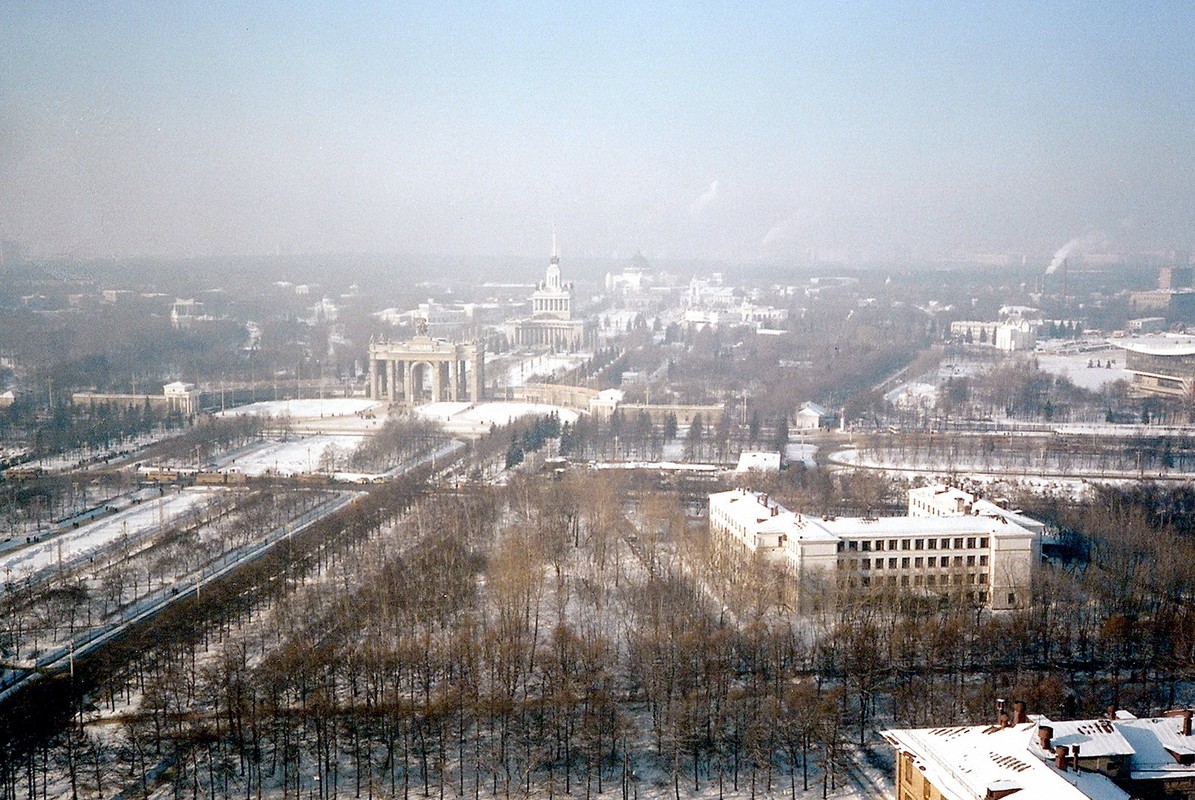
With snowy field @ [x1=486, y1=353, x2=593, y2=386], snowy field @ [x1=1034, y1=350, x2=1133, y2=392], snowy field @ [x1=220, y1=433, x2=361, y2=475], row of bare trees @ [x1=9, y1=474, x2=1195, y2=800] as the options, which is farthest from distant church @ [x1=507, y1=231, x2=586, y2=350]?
row of bare trees @ [x1=9, y1=474, x2=1195, y2=800]

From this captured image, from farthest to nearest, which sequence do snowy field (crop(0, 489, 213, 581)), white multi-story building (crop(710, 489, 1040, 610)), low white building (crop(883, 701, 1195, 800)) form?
snowy field (crop(0, 489, 213, 581)), white multi-story building (crop(710, 489, 1040, 610)), low white building (crop(883, 701, 1195, 800))

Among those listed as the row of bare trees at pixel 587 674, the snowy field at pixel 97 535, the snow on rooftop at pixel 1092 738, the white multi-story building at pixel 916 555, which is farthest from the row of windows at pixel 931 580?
the snowy field at pixel 97 535

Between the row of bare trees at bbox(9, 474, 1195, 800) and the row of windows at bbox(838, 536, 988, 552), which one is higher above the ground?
the row of windows at bbox(838, 536, 988, 552)

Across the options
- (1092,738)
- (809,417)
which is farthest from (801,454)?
(1092,738)

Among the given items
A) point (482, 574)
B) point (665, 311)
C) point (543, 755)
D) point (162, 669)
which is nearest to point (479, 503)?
point (482, 574)

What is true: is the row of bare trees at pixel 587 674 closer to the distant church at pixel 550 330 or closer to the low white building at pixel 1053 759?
the low white building at pixel 1053 759

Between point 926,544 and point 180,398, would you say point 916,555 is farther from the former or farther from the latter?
point 180,398

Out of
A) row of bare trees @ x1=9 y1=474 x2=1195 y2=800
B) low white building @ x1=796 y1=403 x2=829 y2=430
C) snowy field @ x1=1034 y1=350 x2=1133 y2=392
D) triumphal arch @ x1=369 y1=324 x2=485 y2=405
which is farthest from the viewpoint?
snowy field @ x1=1034 y1=350 x2=1133 y2=392

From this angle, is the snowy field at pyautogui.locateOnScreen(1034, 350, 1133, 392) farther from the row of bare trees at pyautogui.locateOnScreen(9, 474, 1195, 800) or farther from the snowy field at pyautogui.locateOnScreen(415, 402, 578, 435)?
the row of bare trees at pyautogui.locateOnScreen(9, 474, 1195, 800)
